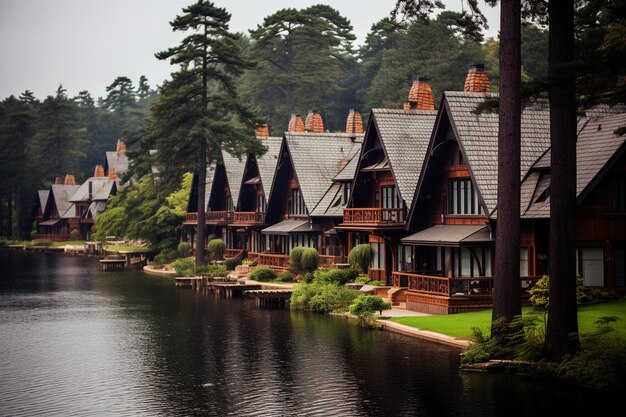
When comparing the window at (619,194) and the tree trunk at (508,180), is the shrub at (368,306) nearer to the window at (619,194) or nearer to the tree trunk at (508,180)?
the window at (619,194)

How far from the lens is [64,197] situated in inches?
5374

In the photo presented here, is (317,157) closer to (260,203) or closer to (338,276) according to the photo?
(260,203)

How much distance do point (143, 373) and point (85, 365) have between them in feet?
9.08

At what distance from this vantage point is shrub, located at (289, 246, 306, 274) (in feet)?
188

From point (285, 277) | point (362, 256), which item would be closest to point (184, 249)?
point (285, 277)

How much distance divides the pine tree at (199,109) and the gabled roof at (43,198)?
70697 mm

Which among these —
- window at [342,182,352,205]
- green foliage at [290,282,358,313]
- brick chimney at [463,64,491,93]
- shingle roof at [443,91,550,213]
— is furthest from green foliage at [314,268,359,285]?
brick chimney at [463,64,491,93]

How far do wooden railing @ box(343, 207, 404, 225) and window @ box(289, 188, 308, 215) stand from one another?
14458mm

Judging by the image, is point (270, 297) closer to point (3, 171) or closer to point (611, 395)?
point (611, 395)

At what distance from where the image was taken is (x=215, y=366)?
98.8 feet

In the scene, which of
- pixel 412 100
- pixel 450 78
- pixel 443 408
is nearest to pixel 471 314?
pixel 443 408

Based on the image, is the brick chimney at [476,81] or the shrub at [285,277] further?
the shrub at [285,277]

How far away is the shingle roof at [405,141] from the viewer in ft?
161

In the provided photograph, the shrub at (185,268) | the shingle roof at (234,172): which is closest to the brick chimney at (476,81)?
the shrub at (185,268)
